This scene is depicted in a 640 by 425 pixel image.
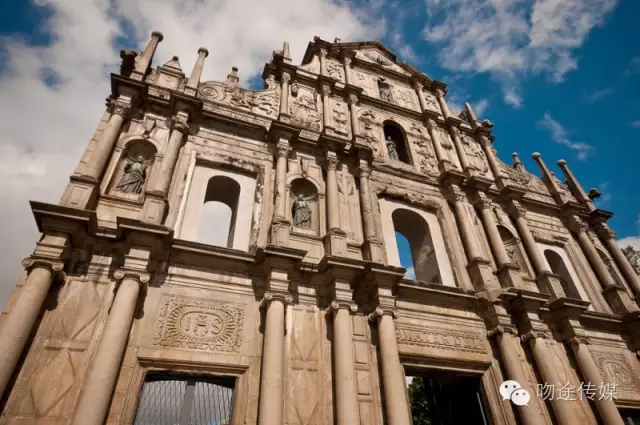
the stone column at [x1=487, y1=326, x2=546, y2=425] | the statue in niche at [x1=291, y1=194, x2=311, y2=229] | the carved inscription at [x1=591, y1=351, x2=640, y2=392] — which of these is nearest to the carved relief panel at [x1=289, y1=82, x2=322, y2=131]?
the statue in niche at [x1=291, y1=194, x2=311, y2=229]

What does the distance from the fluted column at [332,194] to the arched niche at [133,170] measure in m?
4.00

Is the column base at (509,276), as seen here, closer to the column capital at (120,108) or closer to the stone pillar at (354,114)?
the stone pillar at (354,114)

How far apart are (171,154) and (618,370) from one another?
11681 millimetres

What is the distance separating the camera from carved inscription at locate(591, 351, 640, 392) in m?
9.50

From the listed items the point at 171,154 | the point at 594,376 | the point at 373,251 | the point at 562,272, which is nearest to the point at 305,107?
the point at 171,154

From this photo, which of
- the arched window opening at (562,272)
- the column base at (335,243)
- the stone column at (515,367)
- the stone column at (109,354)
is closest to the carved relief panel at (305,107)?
the column base at (335,243)

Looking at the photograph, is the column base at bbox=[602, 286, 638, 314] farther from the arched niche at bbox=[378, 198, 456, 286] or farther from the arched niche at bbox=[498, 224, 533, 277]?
the arched niche at bbox=[378, 198, 456, 286]

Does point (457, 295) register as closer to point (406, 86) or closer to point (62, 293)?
point (62, 293)

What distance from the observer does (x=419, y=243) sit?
1134 centimetres

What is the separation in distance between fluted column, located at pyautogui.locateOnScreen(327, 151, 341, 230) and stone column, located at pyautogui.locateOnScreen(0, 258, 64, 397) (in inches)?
204

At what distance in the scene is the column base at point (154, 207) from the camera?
289 inches

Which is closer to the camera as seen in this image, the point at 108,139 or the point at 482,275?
the point at 108,139

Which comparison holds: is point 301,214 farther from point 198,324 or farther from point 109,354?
point 109,354

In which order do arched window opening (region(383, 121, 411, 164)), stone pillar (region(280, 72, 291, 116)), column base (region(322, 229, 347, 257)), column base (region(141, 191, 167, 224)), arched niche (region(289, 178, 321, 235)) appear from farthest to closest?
arched window opening (region(383, 121, 411, 164)) → stone pillar (region(280, 72, 291, 116)) → arched niche (region(289, 178, 321, 235)) → column base (region(322, 229, 347, 257)) → column base (region(141, 191, 167, 224))
